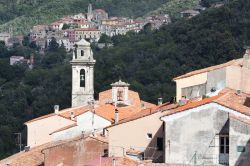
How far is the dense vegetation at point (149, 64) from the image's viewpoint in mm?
86988

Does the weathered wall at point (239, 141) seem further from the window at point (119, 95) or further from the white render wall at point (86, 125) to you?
the window at point (119, 95)

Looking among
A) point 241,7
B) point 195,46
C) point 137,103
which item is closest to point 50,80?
point 195,46

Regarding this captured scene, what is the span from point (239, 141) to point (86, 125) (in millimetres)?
13183

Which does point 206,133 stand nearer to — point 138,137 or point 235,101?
point 235,101

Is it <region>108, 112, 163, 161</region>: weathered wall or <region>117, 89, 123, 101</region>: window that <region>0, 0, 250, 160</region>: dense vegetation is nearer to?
<region>117, 89, 123, 101</region>: window

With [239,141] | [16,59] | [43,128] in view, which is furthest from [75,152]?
[16,59]

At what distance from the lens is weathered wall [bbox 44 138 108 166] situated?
2325 centimetres

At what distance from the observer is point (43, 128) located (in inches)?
1419

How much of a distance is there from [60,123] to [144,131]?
13074 millimetres

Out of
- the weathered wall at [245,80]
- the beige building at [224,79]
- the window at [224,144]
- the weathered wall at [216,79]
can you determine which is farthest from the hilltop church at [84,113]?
the window at [224,144]

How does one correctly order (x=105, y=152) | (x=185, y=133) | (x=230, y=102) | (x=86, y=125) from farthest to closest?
(x=86, y=125), (x=105, y=152), (x=230, y=102), (x=185, y=133)

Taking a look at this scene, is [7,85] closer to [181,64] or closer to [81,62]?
[181,64]

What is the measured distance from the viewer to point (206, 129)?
19.0m

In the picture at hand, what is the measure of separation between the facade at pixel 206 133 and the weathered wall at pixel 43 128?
586 inches
